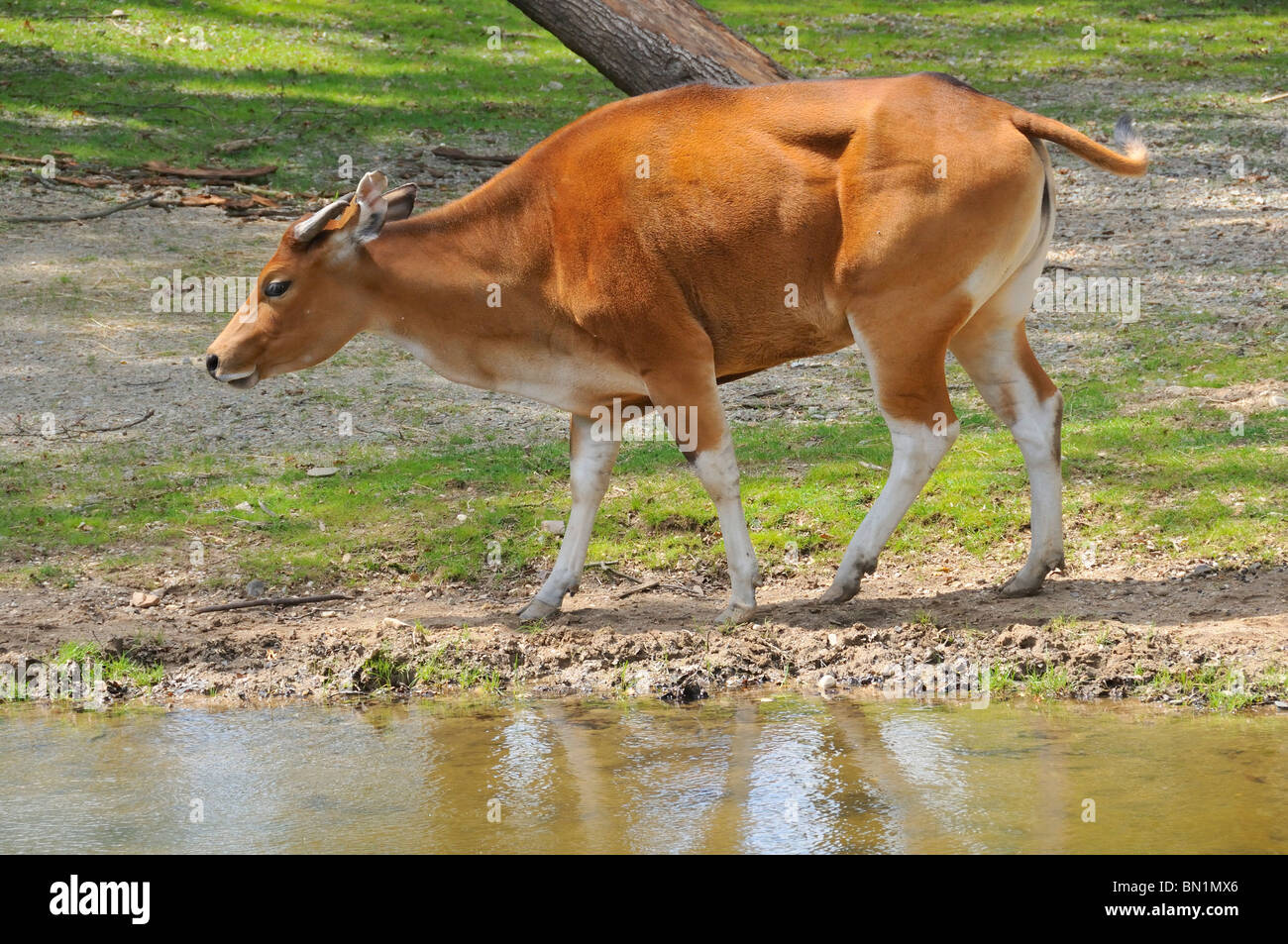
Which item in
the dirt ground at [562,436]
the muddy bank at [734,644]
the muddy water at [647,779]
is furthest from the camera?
the dirt ground at [562,436]

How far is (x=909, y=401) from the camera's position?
6352mm

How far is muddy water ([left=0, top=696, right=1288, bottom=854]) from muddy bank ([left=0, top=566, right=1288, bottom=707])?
9.6 inches

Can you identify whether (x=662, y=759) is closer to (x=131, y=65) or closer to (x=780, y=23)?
(x=131, y=65)

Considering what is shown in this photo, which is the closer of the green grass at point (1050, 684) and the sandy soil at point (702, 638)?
the green grass at point (1050, 684)

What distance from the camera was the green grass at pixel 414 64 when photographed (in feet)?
49.3

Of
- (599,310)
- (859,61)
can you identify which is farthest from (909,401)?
(859,61)

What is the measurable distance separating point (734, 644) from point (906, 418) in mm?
1158

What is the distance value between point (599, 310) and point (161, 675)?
2316 mm

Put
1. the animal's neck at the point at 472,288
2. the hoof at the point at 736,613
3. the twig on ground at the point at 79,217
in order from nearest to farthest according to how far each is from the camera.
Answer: the hoof at the point at 736,613 < the animal's neck at the point at 472,288 < the twig on ground at the point at 79,217

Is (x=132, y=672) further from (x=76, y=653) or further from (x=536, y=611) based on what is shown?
(x=536, y=611)

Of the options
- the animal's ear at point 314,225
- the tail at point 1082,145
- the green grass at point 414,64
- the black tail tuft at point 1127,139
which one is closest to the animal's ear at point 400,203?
the animal's ear at point 314,225

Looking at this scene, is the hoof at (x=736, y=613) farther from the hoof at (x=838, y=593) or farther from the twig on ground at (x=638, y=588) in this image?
the twig on ground at (x=638, y=588)

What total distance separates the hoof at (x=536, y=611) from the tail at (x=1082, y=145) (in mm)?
2817

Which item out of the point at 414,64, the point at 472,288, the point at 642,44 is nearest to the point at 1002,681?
the point at 472,288
